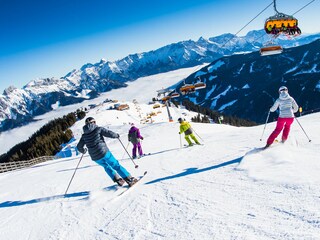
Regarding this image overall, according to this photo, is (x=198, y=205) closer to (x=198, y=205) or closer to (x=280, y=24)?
(x=198, y=205)

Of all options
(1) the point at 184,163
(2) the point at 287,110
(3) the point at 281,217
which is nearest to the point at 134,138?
(1) the point at 184,163

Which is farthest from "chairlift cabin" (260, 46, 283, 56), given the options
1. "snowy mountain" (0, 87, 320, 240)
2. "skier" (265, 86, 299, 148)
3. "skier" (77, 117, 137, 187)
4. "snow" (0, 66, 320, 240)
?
"skier" (77, 117, 137, 187)

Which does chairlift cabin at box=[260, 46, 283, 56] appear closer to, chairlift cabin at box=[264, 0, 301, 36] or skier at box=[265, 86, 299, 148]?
chairlift cabin at box=[264, 0, 301, 36]

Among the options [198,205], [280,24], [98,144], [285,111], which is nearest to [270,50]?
[280,24]

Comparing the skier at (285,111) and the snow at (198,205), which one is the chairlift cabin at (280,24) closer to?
the skier at (285,111)

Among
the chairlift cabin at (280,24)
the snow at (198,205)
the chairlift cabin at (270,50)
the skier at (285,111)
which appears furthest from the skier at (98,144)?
the chairlift cabin at (270,50)

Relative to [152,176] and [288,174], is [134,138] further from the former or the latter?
[288,174]

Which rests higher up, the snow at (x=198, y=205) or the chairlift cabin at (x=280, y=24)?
the chairlift cabin at (x=280, y=24)

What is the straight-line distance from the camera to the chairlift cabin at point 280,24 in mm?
14562

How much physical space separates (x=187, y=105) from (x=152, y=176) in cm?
14362

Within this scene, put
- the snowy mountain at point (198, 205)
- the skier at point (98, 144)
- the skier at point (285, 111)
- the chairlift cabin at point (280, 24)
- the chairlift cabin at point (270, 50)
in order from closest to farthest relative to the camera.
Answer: the snowy mountain at point (198, 205)
the skier at point (98, 144)
the skier at point (285, 111)
the chairlift cabin at point (280, 24)
the chairlift cabin at point (270, 50)

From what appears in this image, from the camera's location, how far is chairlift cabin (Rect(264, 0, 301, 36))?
47.8ft

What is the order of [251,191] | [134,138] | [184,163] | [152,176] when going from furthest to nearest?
[134,138] → [184,163] → [152,176] → [251,191]

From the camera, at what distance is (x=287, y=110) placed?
8.29m
